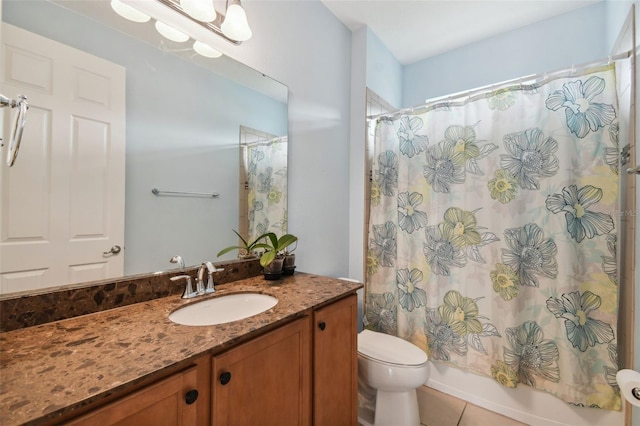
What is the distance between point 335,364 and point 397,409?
616mm

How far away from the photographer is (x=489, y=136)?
66.2 inches

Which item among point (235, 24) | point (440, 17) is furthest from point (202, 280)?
point (440, 17)

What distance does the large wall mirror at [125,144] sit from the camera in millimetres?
791

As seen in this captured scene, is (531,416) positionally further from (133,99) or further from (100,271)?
(133,99)

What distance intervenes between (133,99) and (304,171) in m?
0.96

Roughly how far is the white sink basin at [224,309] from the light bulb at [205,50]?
1106 millimetres

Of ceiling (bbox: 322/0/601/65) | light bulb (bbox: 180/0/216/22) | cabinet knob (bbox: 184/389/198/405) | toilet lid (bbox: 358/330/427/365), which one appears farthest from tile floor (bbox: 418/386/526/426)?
ceiling (bbox: 322/0/601/65)

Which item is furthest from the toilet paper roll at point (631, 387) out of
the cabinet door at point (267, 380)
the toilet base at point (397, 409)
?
the cabinet door at point (267, 380)

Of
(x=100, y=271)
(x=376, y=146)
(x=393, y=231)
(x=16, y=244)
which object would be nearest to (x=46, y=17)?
(x=16, y=244)

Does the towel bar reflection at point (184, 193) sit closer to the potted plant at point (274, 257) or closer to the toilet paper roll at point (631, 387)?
the potted plant at point (274, 257)

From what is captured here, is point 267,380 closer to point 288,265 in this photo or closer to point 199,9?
point 288,265

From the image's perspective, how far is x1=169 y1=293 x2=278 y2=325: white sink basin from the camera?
1.02 meters

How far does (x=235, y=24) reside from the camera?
3.95 ft

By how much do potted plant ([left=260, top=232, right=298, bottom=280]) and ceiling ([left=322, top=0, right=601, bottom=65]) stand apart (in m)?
1.69
